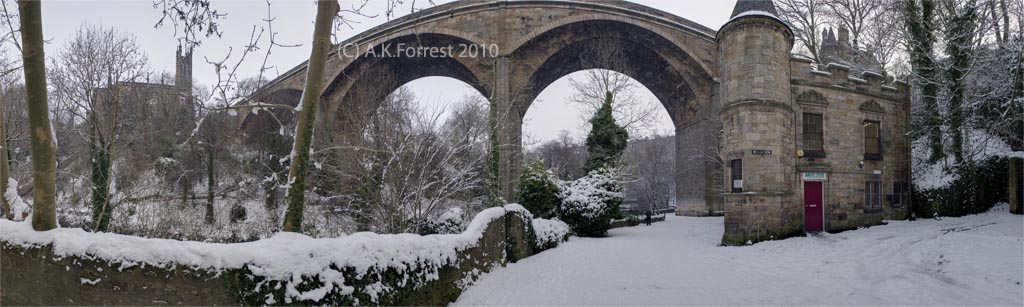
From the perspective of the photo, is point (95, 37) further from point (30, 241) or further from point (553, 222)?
point (553, 222)

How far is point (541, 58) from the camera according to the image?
74.5 ft

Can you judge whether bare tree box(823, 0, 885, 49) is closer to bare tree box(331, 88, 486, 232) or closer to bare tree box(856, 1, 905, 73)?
bare tree box(856, 1, 905, 73)

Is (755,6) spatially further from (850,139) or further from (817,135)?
(850,139)

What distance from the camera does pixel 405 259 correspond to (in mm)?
5254

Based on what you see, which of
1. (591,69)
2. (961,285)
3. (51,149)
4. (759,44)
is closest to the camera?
(51,149)

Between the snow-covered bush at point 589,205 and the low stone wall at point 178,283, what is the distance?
9.95 meters

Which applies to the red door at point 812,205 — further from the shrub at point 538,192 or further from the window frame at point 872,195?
the shrub at point 538,192

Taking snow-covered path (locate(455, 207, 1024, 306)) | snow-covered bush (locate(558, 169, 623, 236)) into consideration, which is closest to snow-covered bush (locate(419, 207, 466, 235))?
snow-covered path (locate(455, 207, 1024, 306))

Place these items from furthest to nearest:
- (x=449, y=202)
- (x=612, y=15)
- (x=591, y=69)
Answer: (x=591, y=69) → (x=612, y=15) → (x=449, y=202)

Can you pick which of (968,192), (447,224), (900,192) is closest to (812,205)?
(900,192)

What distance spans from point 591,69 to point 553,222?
1331cm

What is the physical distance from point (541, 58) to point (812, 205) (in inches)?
515

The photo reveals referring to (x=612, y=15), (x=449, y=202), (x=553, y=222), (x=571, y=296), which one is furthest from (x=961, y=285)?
(x=612, y=15)

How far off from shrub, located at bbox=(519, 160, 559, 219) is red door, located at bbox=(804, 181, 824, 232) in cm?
664
